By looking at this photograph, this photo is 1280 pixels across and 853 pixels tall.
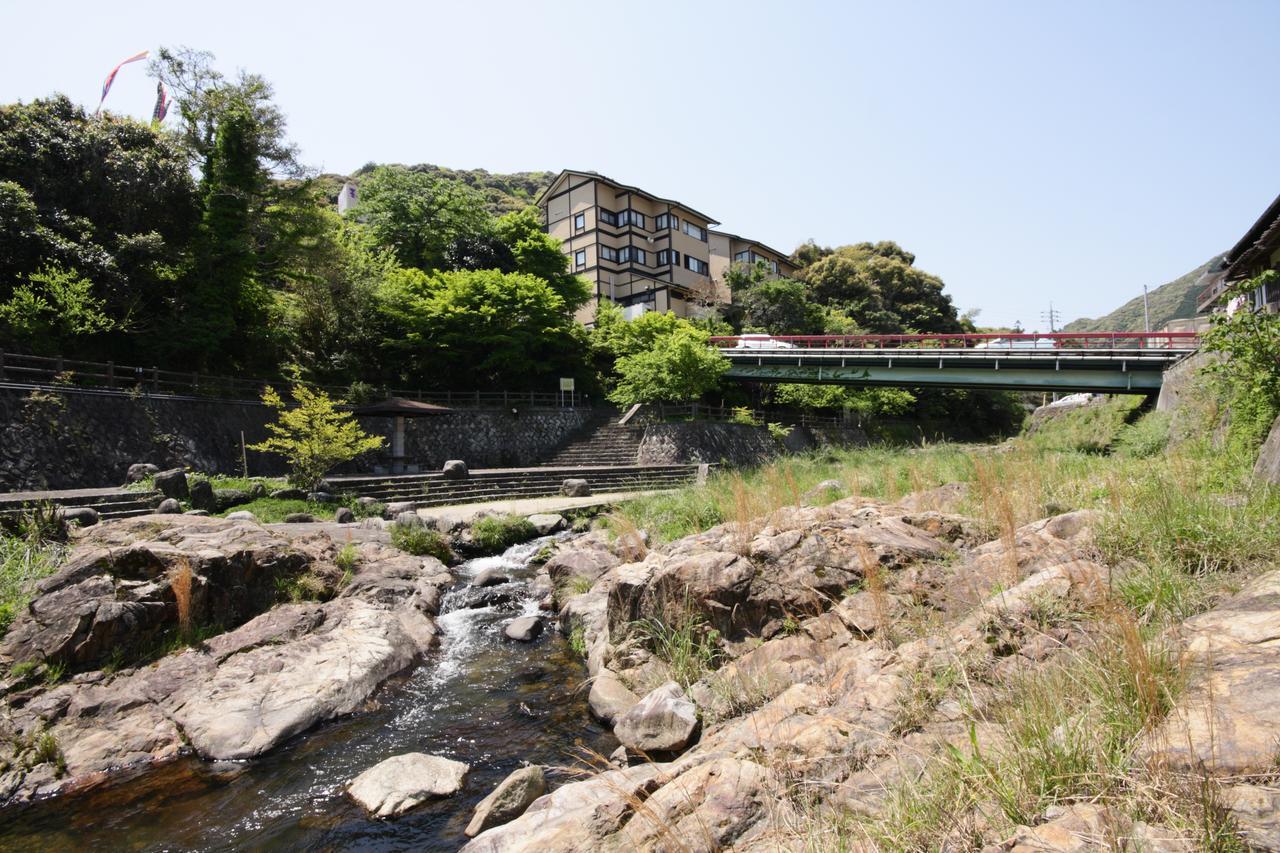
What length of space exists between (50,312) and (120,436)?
15.5 feet

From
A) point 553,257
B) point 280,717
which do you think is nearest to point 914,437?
point 553,257

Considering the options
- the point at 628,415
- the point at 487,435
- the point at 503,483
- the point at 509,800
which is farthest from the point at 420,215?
the point at 509,800

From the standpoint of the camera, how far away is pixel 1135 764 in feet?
7.34

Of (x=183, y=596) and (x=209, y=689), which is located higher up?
(x=183, y=596)

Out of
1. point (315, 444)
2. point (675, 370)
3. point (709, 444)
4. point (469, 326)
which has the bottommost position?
point (709, 444)

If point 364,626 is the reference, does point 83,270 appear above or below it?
above

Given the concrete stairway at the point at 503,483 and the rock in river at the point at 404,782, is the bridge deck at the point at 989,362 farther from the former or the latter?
the rock in river at the point at 404,782

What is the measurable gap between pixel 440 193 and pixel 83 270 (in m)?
22.3

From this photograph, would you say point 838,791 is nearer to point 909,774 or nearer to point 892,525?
point 909,774

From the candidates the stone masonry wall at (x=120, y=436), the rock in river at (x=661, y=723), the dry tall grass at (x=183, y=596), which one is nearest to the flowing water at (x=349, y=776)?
the rock in river at (x=661, y=723)

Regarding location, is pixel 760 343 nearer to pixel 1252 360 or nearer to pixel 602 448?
pixel 602 448

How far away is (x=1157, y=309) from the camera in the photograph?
9956cm

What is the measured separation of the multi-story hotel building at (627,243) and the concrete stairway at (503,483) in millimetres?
22532

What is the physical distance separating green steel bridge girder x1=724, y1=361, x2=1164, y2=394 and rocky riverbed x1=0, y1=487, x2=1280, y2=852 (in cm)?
2360
